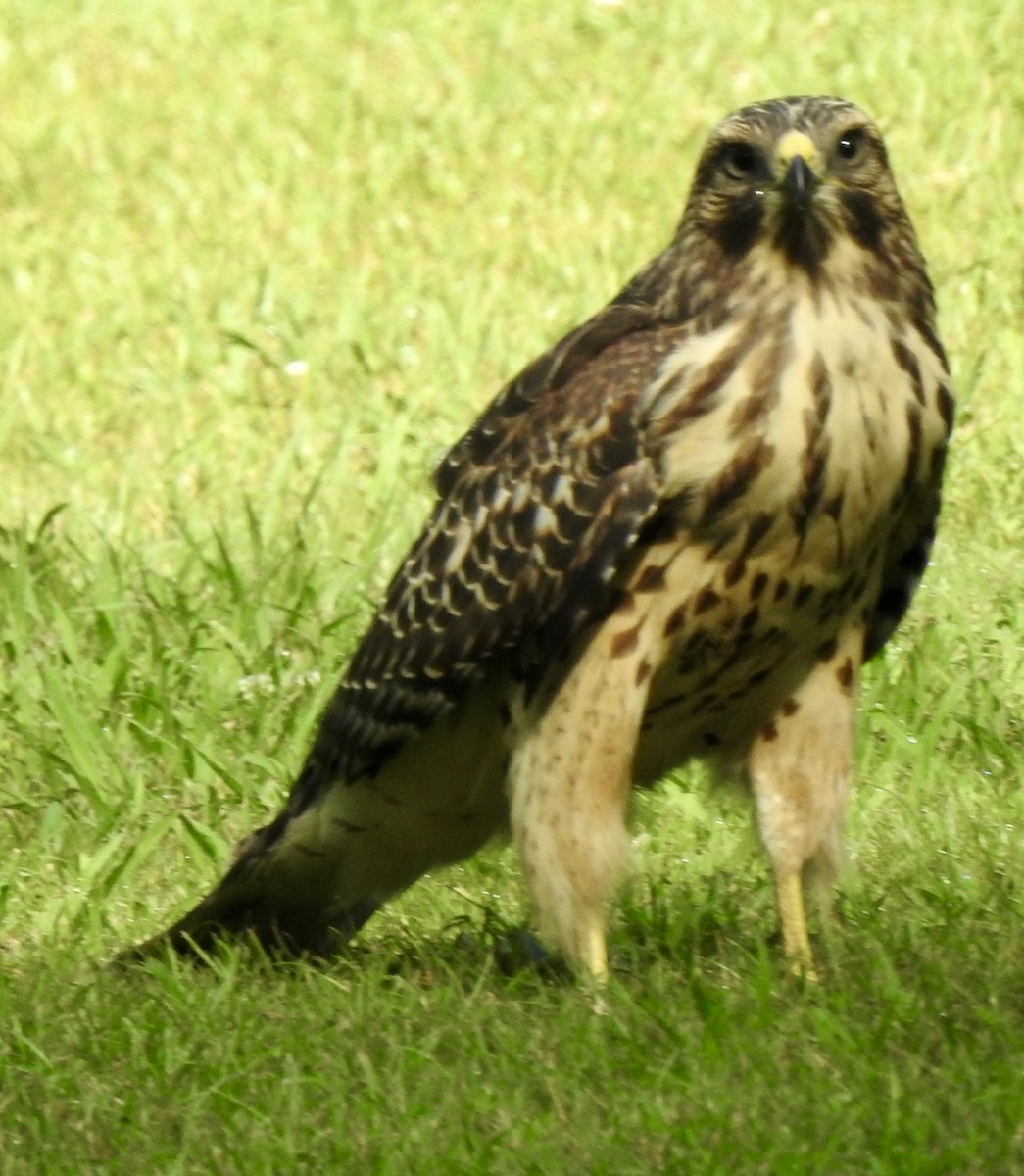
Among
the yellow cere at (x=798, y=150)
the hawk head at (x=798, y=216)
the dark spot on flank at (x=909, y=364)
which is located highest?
the yellow cere at (x=798, y=150)

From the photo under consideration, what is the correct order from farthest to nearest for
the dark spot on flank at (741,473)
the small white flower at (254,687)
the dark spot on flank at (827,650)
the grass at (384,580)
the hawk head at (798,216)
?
the small white flower at (254,687) → the dark spot on flank at (827,650) → the hawk head at (798,216) → the dark spot on flank at (741,473) → the grass at (384,580)

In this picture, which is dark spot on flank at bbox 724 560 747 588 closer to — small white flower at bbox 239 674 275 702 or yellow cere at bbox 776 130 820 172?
yellow cere at bbox 776 130 820 172

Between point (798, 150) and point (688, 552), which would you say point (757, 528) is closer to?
point (688, 552)

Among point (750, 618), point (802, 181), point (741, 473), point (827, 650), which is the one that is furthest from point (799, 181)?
point (827, 650)

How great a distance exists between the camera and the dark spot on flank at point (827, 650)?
205 inches

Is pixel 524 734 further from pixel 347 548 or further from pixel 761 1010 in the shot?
pixel 347 548

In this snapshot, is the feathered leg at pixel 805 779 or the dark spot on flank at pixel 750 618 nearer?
the dark spot on flank at pixel 750 618

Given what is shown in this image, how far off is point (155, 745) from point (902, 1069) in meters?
2.86

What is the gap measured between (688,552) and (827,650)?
512 mm

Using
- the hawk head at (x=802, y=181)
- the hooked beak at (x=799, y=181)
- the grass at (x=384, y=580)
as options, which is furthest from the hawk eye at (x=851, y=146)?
the grass at (x=384, y=580)

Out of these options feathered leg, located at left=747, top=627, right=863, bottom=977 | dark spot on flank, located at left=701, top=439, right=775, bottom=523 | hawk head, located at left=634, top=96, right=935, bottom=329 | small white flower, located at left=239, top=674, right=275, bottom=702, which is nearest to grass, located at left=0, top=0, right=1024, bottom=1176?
small white flower, located at left=239, top=674, right=275, bottom=702

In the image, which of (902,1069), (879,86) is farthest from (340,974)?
(879,86)

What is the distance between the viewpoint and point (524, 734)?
5.13 metres

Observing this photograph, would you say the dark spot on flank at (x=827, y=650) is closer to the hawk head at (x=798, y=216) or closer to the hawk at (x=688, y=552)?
the hawk at (x=688, y=552)
